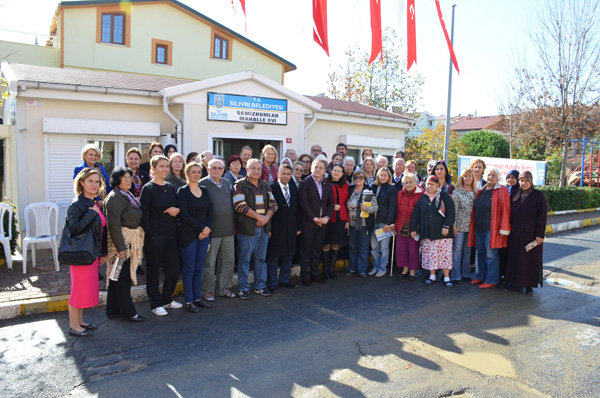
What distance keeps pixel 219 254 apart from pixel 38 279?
9.44 feet

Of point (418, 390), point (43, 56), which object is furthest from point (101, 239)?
point (43, 56)

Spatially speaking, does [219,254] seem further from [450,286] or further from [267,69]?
[267,69]

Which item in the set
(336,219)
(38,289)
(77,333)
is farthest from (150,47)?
(77,333)

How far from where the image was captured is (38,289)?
6234 mm

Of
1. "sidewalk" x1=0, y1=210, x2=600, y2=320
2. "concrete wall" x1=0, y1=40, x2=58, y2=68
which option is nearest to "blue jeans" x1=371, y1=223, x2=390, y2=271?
"sidewalk" x1=0, y1=210, x2=600, y2=320

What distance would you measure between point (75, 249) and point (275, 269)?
3016 millimetres

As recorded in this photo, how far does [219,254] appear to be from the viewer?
20.9 feet

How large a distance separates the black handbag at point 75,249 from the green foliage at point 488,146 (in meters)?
33.7

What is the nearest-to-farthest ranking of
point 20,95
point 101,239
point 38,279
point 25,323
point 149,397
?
point 149,397, point 101,239, point 25,323, point 38,279, point 20,95

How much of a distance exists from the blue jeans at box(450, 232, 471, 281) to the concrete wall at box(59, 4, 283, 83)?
19373mm

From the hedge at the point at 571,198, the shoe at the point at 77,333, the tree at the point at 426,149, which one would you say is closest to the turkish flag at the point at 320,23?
the shoe at the point at 77,333

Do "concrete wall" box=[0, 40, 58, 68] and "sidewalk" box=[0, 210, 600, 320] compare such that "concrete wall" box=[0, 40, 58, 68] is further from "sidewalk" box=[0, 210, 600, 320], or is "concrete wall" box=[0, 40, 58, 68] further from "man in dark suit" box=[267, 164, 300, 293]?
"man in dark suit" box=[267, 164, 300, 293]

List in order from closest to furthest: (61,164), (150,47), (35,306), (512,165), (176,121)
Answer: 1. (35,306)
2. (61,164)
3. (176,121)
4. (512,165)
5. (150,47)

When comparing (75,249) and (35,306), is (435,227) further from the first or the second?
(35,306)
